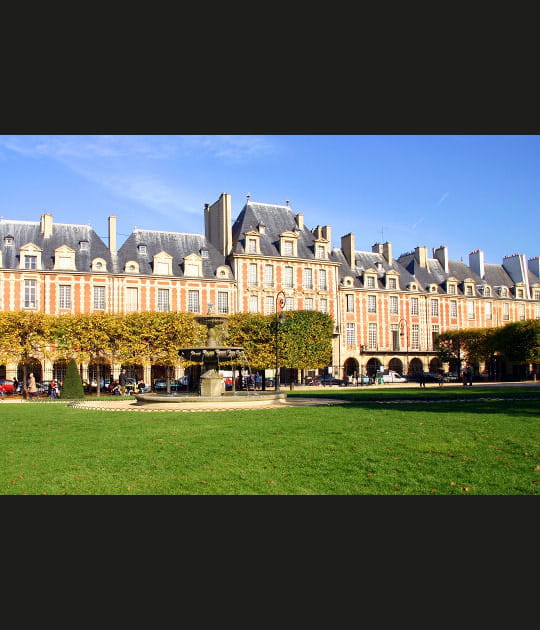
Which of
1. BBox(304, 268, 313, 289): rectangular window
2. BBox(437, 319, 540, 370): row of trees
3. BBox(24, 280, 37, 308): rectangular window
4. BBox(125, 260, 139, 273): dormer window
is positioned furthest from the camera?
BBox(304, 268, 313, 289): rectangular window

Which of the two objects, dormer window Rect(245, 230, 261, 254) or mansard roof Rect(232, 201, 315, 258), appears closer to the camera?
dormer window Rect(245, 230, 261, 254)

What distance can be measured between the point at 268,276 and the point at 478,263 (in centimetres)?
2259

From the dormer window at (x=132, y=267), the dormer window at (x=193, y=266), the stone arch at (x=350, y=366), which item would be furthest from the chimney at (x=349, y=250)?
the dormer window at (x=132, y=267)

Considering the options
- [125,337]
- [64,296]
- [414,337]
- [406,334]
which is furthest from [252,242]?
[414,337]

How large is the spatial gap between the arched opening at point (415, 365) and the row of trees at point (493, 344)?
2.22 metres

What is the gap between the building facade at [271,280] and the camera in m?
39.6

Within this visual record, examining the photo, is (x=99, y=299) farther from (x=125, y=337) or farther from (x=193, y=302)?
(x=125, y=337)

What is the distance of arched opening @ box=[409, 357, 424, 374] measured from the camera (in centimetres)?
5009

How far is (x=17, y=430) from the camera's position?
13.0 m

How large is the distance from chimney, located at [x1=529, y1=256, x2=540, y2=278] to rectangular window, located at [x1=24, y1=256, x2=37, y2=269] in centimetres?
4425

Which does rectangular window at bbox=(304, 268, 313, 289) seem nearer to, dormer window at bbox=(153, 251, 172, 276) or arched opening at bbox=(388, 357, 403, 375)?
arched opening at bbox=(388, 357, 403, 375)

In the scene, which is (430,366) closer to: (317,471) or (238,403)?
(238,403)

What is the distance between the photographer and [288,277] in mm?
45562

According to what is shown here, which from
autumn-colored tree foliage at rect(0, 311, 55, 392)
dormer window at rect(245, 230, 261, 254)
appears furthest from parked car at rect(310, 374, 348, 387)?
autumn-colored tree foliage at rect(0, 311, 55, 392)
